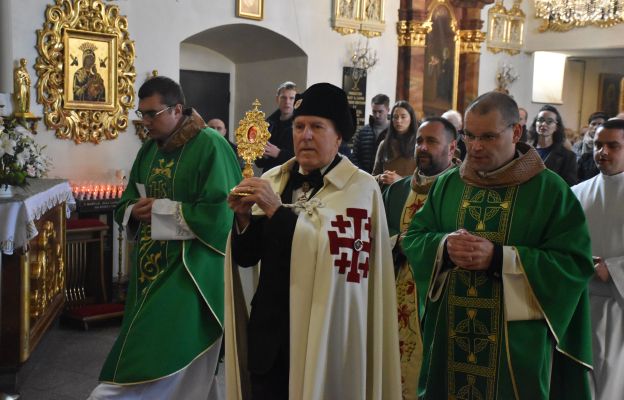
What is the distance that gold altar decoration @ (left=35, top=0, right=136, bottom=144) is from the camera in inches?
317

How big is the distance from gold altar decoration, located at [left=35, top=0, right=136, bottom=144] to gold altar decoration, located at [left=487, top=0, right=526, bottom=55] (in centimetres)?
867

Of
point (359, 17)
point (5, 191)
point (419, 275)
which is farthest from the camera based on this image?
point (359, 17)

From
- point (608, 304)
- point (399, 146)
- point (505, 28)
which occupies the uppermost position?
point (505, 28)

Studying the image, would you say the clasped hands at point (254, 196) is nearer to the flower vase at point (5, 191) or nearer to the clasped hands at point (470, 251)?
the clasped hands at point (470, 251)

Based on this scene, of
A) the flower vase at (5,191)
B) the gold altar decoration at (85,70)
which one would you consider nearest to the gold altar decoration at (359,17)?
the gold altar decoration at (85,70)

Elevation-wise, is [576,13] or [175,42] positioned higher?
[576,13]

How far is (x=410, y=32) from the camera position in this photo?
489 inches

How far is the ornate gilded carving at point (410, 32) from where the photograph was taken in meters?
12.4

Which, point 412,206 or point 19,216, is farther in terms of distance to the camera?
point 19,216

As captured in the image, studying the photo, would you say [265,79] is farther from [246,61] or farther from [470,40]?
[470,40]

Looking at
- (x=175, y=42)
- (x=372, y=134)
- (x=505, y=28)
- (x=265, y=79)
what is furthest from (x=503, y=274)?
(x=505, y=28)

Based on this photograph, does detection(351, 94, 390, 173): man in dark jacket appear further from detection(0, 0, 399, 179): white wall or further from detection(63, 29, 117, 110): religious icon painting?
detection(63, 29, 117, 110): religious icon painting

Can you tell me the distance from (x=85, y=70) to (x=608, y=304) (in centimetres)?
634

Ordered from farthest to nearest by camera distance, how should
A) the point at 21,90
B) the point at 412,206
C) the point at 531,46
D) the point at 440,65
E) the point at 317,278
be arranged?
the point at 531,46
the point at 440,65
the point at 21,90
the point at 412,206
the point at 317,278
